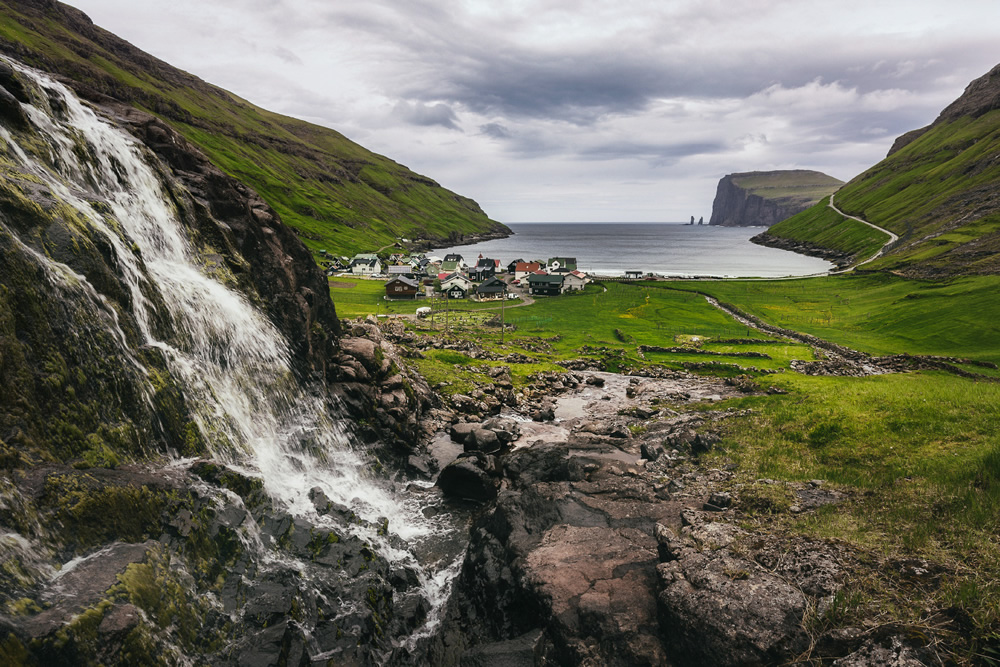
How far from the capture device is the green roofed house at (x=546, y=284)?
5079 inches

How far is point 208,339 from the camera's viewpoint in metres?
25.8

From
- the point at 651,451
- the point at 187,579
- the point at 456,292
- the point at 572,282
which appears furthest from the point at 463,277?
the point at 187,579

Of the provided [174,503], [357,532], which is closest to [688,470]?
[357,532]

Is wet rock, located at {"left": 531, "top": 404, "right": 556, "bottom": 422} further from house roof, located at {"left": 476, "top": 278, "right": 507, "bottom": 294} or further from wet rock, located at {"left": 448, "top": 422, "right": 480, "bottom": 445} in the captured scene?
house roof, located at {"left": 476, "top": 278, "right": 507, "bottom": 294}

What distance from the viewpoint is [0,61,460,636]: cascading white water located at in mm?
22578

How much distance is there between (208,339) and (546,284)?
108 m

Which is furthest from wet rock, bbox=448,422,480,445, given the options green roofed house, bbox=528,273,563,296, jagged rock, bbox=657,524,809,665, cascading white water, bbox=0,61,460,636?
green roofed house, bbox=528,273,563,296

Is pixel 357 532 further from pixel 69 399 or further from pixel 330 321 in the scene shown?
pixel 330 321

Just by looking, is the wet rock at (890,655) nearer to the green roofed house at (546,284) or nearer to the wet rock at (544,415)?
the wet rock at (544,415)

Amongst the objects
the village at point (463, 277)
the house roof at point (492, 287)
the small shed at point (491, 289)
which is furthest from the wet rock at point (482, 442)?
the house roof at point (492, 287)

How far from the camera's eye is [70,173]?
76.4 feet

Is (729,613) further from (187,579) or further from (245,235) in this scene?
(245,235)

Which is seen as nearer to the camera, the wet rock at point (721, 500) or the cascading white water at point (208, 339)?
the cascading white water at point (208, 339)

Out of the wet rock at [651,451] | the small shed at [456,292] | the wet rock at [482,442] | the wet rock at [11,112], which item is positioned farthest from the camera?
the small shed at [456,292]
